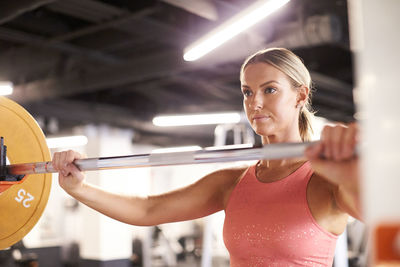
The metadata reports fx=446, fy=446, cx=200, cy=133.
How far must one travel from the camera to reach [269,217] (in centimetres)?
159

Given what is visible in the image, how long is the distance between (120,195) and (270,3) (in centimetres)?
151

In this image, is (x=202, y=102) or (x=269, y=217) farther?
(x=202, y=102)

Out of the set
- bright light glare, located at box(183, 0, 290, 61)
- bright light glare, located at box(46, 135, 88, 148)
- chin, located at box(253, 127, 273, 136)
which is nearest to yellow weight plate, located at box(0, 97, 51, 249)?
chin, located at box(253, 127, 273, 136)

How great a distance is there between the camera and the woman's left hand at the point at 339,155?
3.34 feet

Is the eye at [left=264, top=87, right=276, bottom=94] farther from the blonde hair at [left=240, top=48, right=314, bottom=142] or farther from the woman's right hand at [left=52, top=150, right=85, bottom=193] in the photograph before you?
the woman's right hand at [left=52, top=150, right=85, bottom=193]

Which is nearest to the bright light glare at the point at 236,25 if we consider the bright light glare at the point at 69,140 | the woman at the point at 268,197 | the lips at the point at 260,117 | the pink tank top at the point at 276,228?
the woman at the point at 268,197

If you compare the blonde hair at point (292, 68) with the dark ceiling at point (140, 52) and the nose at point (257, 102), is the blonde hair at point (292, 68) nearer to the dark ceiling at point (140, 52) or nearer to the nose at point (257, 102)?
the nose at point (257, 102)

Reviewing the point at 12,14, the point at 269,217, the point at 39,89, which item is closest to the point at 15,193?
the point at 269,217

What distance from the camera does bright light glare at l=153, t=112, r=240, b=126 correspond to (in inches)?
255

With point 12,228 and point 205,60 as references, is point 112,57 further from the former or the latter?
point 12,228

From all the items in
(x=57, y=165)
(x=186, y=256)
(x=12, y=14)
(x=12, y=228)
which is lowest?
(x=186, y=256)

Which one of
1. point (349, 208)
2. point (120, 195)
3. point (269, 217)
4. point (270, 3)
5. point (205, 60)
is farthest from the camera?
point (205, 60)

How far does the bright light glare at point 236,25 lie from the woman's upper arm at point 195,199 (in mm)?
1254

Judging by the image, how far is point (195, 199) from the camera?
1.85 meters
